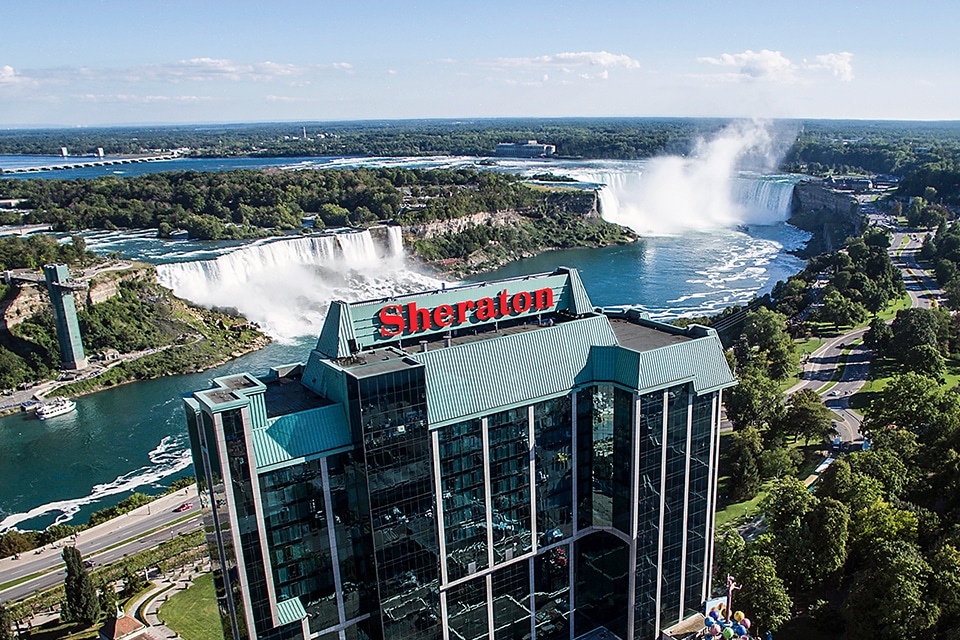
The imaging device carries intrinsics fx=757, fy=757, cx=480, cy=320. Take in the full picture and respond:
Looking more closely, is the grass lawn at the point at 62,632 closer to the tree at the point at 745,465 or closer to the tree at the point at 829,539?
the tree at the point at 829,539

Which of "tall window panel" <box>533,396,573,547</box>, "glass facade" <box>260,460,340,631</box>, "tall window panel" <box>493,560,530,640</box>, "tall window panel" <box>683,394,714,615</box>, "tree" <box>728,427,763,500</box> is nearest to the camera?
"glass facade" <box>260,460,340,631</box>

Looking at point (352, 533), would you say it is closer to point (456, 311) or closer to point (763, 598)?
point (456, 311)

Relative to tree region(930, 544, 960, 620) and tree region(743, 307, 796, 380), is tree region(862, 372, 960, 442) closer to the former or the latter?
tree region(743, 307, 796, 380)

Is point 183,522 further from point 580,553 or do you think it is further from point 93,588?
point 580,553

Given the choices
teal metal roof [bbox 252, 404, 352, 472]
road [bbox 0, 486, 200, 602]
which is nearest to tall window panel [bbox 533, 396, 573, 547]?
teal metal roof [bbox 252, 404, 352, 472]

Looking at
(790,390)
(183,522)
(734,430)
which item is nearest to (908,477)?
(734,430)

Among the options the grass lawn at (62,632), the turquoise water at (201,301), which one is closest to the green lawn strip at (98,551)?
the grass lawn at (62,632)
